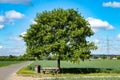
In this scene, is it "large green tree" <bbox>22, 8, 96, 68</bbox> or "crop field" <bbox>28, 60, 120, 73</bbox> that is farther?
"crop field" <bbox>28, 60, 120, 73</bbox>

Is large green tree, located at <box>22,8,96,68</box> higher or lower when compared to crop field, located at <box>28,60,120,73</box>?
higher

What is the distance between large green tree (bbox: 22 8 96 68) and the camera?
1778 inches

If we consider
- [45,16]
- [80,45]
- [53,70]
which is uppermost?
[45,16]

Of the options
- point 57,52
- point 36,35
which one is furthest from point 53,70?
point 36,35

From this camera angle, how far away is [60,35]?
45.4 m

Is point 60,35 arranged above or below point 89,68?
above

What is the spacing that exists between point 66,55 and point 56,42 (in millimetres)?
1998

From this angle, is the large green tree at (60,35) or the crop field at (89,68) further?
the crop field at (89,68)

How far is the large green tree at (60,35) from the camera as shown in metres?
45.2

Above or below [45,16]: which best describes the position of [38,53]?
below

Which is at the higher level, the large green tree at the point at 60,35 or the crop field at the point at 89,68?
the large green tree at the point at 60,35

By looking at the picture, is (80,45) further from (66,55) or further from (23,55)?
(23,55)

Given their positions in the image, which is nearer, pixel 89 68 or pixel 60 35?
pixel 60 35

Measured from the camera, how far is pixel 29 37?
4734cm
